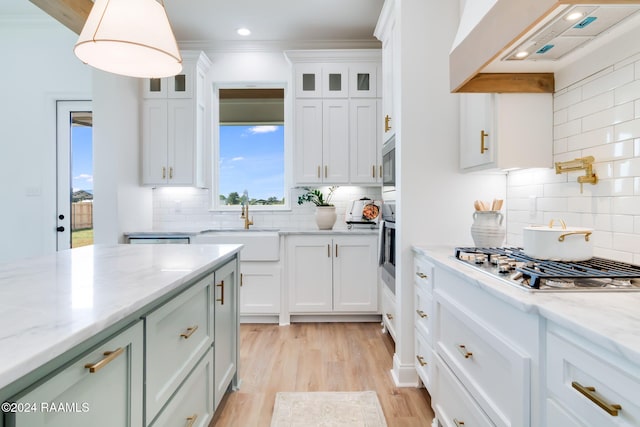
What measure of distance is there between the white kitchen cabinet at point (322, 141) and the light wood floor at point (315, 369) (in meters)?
1.54

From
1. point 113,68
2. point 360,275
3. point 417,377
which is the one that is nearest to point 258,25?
point 113,68

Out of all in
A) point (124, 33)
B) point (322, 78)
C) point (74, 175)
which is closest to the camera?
point (124, 33)

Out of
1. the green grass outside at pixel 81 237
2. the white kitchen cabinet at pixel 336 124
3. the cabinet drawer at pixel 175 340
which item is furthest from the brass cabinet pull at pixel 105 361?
the green grass outside at pixel 81 237

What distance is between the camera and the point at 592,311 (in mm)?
855

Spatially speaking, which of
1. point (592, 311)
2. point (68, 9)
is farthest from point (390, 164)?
point (68, 9)

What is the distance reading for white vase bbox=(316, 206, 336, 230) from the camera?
373 cm

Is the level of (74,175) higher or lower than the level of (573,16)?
lower

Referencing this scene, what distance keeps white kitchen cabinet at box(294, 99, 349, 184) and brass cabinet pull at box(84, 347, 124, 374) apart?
2895 millimetres

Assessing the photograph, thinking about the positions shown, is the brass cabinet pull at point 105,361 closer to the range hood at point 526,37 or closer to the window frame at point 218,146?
the range hood at point 526,37

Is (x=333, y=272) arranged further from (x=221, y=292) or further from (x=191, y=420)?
(x=191, y=420)

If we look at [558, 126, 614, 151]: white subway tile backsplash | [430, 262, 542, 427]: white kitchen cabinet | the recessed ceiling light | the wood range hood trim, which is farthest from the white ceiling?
[430, 262, 542, 427]: white kitchen cabinet

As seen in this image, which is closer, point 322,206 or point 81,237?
point 322,206

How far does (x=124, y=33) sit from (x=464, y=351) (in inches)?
76.3

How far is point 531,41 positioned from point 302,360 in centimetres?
241
